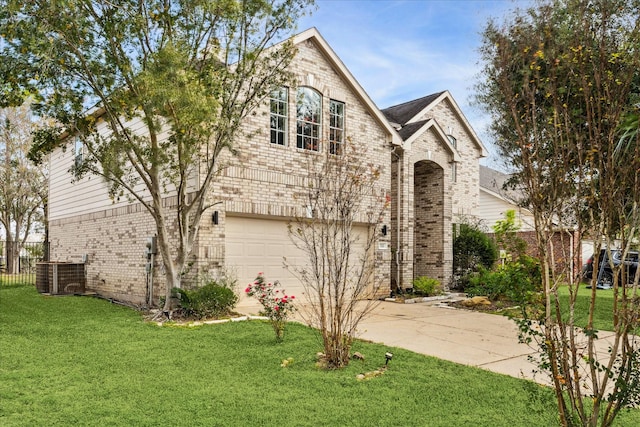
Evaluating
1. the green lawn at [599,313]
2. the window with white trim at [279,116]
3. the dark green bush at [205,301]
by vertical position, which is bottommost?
the green lawn at [599,313]

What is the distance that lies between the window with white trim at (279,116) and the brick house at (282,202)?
24 mm

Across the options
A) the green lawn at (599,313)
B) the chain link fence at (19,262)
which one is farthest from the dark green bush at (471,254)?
the chain link fence at (19,262)

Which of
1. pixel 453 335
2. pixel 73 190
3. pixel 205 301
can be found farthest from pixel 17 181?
pixel 453 335

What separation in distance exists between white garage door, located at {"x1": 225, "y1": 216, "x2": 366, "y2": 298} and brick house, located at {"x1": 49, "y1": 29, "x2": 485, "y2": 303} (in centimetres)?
2

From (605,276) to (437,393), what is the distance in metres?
17.6

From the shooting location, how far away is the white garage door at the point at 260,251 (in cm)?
1091

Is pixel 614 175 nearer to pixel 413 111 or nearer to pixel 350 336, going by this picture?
pixel 350 336

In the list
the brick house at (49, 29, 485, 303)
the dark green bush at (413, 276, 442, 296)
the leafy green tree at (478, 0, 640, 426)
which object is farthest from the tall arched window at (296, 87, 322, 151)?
the leafy green tree at (478, 0, 640, 426)

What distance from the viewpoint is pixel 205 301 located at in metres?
9.31

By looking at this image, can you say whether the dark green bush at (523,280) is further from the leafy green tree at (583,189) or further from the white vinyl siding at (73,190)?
the white vinyl siding at (73,190)

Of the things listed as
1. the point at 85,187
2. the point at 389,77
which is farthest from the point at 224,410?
the point at 85,187

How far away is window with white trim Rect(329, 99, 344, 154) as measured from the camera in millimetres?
12867

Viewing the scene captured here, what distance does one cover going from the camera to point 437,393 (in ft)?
15.6

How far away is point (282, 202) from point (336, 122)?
2955 millimetres
